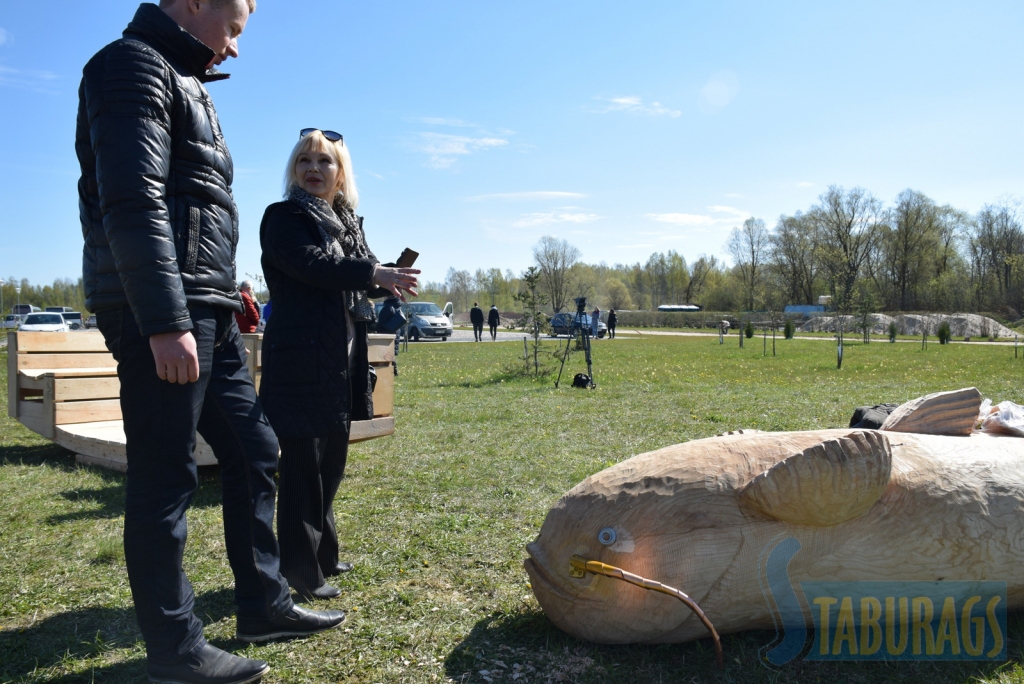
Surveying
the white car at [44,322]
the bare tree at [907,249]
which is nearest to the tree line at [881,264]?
the bare tree at [907,249]

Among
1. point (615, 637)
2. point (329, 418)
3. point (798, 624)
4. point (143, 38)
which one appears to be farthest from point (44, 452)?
point (798, 624)

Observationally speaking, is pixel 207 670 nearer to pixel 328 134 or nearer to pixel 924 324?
pixel 328 134

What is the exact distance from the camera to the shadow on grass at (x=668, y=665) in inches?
89.3

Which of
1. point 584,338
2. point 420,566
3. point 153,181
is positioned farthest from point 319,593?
point 584,338

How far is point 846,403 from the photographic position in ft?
31.0

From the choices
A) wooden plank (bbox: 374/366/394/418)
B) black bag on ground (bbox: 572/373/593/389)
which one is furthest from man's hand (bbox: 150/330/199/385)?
black bag on ground (bbox: 572/373/593/389)

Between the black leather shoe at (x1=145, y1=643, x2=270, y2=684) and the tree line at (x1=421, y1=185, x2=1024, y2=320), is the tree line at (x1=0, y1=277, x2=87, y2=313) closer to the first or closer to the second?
the tree line at (x1=421, y1=185, x2=1024, y2=320)

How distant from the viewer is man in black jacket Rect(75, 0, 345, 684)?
203cm

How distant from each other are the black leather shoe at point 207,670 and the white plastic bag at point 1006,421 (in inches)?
121

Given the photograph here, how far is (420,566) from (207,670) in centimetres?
133

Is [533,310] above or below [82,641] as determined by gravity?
above

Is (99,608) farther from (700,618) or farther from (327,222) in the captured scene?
(700,618)

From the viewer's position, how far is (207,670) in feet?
7.20

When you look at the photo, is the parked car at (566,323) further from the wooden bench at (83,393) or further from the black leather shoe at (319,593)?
the black leather shoe at (319,593)
